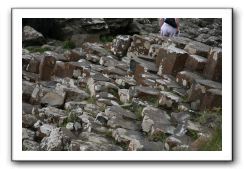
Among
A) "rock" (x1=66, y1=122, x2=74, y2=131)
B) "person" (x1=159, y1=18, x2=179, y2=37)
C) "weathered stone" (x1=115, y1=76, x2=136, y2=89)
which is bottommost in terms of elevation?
"rock" (x1=66, y1=122, x2=74, y2=131)

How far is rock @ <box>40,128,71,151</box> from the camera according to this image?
34.9 feet

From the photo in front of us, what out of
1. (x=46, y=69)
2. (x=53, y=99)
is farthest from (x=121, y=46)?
(x=53, y=99)

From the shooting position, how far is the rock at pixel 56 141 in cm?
1062

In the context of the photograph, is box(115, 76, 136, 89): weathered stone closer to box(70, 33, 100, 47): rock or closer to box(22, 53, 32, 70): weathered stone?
box(70, 33, 100, 47): rock

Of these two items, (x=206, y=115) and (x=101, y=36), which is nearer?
(x=206, y=115)

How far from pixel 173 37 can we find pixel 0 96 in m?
1.48

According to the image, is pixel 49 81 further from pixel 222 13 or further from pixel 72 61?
pixel 222 13

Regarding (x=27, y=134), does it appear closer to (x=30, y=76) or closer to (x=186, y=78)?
(x=30, y=76)

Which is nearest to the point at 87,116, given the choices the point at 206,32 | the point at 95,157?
the point at 95,157

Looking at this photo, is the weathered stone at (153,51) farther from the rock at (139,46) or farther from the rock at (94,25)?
the rock at (94,25)

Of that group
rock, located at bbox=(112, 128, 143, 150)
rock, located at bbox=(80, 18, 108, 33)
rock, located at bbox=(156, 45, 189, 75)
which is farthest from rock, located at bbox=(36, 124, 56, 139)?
rock, located at bbox=(156, 45, 189, 75)

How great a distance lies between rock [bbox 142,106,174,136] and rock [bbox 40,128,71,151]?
2.05ft

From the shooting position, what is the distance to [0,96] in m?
10.7

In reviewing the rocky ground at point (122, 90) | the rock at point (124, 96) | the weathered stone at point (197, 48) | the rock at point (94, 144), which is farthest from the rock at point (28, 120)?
the weathered stone at point (197, 48)
